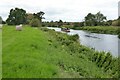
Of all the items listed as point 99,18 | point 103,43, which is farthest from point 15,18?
point 99,18

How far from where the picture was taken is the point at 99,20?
148 meters

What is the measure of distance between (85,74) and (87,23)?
139 metres

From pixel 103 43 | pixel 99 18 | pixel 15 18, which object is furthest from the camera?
pixel 99 18

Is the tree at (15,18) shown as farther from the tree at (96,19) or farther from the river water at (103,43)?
the tree at (96,19)

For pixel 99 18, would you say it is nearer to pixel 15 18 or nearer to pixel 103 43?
pixel 15 18

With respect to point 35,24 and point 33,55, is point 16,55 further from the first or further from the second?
point 35,24

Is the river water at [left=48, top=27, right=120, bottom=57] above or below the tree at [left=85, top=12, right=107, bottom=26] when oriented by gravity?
below

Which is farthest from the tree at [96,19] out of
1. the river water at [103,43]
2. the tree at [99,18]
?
the river water at [103,43]

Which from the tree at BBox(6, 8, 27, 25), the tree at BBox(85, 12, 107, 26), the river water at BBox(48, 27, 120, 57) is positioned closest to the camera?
the river water at BBox(48, 27, 120, 57)

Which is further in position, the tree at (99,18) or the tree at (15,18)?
the tree at (99,18)

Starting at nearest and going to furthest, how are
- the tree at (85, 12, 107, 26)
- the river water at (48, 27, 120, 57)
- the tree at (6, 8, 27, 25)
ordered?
the river water at (48, 27, 120, 57) < the tree at (6, 8, 27, 25) < the tree at (85, 12, 107, 26)

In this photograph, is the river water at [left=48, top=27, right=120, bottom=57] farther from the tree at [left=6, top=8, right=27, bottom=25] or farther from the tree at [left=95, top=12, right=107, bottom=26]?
the tree at [left=95, top=12, right=107, bottom=26]

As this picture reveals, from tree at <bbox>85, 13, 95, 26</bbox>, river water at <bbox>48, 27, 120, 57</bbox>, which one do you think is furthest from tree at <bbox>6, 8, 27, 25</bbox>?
tree at <bbox>85, 13, 95, 26</bbox>

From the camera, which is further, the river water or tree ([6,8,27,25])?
tree ([6,8,27,25])
